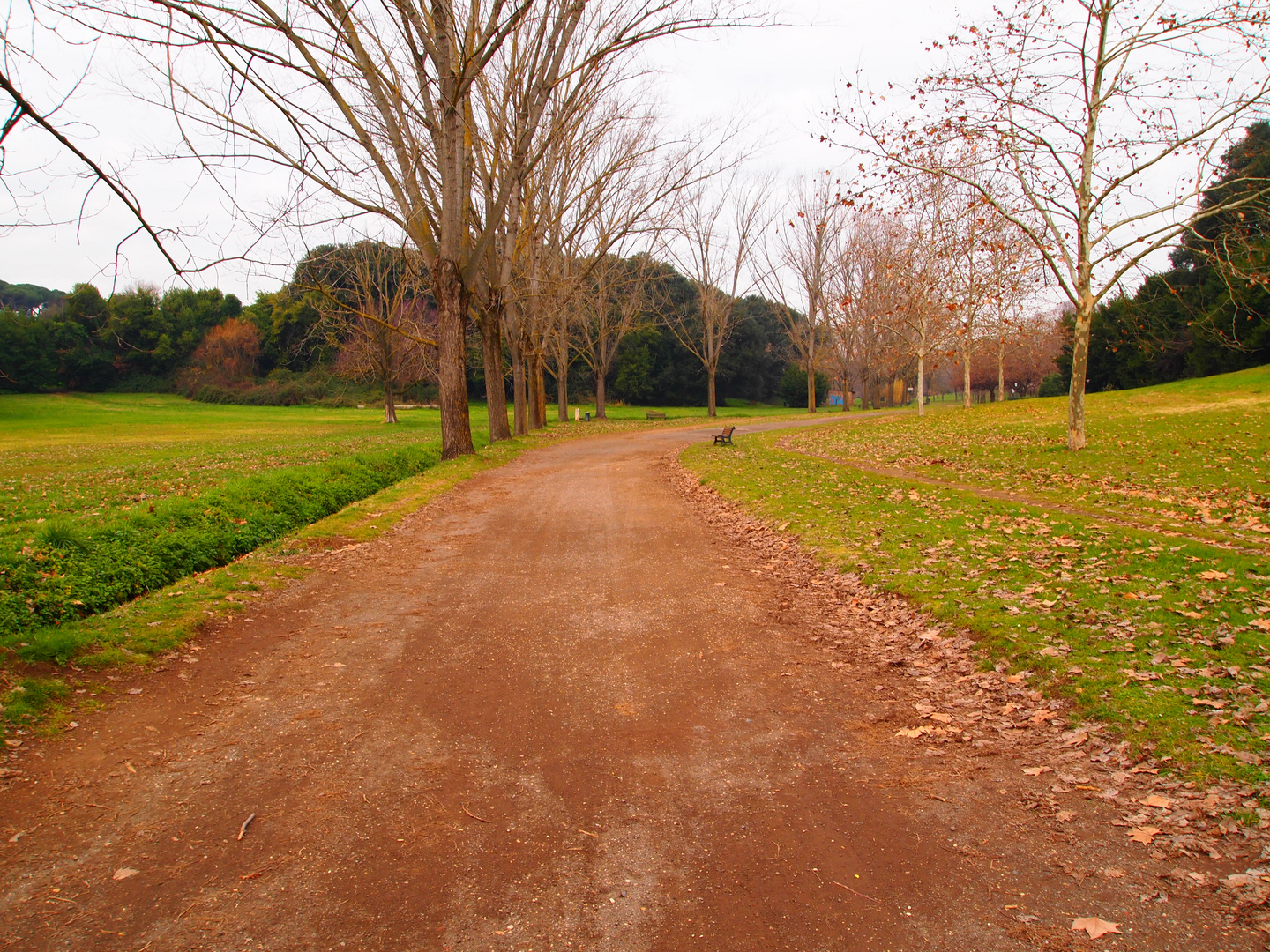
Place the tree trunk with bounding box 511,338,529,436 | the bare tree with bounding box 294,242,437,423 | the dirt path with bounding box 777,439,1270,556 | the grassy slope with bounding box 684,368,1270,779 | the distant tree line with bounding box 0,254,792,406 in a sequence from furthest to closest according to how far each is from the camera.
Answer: the distant tree line with bounding box 0,254,792,406 < the bare tree with bounding box 294,242,437,423 < the tree trunk with bounding box 511,338,529,436 < the dirt path with bounding box 777,439,1270,556 < the grassy slope with bounding box 684,368,1270,779

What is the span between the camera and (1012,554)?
310 inches

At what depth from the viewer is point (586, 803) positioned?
383 centimetres

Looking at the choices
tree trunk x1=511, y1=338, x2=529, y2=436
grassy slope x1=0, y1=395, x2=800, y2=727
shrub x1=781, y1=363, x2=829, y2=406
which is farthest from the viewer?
shrub x1=781, y1=363, x2=829, y2=406

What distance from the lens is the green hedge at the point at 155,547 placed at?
21.5 feet

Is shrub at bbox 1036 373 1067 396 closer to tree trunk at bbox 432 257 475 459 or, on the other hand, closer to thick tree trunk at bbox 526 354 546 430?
thick tree trunk at bbox 526 354 546 430

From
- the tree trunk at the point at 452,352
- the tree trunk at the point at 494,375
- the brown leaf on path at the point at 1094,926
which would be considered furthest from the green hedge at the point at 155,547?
the tree trunk at the point at 494,375

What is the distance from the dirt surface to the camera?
2.97 m

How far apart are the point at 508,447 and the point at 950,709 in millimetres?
17132

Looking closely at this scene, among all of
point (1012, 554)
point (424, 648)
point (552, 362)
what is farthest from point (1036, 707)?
point (552, 362)

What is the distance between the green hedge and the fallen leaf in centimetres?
666

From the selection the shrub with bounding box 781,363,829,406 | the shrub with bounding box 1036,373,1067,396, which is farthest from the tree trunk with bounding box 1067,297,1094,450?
the shrub with bounding box 1036,373,1067,396

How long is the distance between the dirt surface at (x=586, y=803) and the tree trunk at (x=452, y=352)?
37.3ft

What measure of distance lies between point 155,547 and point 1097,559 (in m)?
10.2

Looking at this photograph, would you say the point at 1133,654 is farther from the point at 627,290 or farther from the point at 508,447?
the point at 627,290
